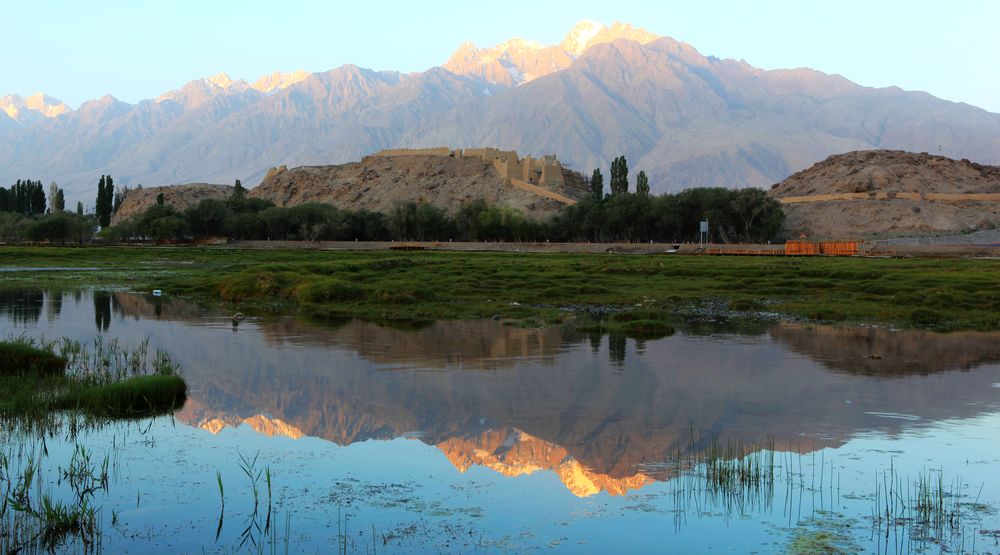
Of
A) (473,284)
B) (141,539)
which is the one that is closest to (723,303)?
(473,284)

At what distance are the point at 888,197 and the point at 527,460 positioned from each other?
425 feet

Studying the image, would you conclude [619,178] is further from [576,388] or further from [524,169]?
[576,388]

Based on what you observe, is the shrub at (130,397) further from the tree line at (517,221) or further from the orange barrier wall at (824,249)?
the tree line at (517,221)

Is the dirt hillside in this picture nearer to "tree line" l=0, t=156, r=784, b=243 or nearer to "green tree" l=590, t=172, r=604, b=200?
"green tree" l=590, t=172, r=604, b=200

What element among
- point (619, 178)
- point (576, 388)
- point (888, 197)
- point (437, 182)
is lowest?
point (576, 388)

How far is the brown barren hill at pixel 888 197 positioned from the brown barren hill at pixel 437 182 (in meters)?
37.5

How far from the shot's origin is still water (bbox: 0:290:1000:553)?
31.4 ft

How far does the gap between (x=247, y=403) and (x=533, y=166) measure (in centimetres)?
14934

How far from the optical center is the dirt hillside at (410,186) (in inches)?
5969

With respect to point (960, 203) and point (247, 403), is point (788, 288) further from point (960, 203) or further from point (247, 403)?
point (960, 203)

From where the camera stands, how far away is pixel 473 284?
4231 centimetres

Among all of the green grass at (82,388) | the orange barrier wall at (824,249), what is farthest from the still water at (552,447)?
the orange barrier wall at (824,249)

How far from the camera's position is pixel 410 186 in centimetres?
16875

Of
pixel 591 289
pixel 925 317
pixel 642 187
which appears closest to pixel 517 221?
pixel 642 187
